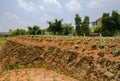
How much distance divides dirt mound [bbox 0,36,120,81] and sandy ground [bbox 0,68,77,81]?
34 centimetres

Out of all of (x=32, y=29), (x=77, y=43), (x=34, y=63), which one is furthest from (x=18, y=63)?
(x=32, y=29)

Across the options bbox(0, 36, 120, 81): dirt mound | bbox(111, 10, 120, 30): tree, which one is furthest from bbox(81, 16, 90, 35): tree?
bbox(0, 36, 120, 81): dirt mound

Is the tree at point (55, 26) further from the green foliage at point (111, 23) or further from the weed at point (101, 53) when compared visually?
the weed at point (101, 53)

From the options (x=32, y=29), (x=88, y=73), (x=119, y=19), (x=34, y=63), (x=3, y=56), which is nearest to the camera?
(x=88, y=73)

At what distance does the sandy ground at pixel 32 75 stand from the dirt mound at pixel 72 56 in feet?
1.12

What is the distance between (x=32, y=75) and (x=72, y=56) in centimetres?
173

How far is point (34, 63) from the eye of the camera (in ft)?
32.6

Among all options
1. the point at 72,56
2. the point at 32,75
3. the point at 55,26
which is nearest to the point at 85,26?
the point at 55,26

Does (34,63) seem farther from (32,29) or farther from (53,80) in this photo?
(32,29)

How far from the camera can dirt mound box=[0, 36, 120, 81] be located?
6930 millimetres

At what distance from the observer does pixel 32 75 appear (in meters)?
8.65

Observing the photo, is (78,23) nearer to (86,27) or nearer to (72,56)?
(86,27)

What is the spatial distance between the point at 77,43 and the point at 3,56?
4648mm

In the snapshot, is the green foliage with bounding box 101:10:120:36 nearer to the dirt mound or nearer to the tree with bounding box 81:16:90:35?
the tree with bounding box 81:16:90:35
